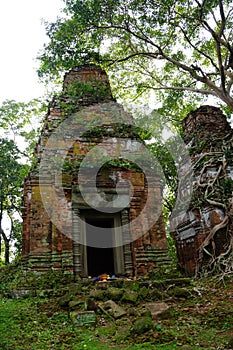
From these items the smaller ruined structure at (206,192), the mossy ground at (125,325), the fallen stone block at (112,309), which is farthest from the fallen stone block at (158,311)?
the smaller ruined structure at (206,192)

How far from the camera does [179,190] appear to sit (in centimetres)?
1099

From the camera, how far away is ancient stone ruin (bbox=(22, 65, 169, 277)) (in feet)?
26.0

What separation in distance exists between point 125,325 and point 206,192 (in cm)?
527

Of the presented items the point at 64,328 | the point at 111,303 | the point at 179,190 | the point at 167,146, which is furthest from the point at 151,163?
the point at 167,146

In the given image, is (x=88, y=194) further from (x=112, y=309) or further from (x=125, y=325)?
(x=125, y=325)

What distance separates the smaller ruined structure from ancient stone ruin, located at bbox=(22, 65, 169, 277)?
1.28 meters

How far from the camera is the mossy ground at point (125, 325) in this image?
4051 millimetres

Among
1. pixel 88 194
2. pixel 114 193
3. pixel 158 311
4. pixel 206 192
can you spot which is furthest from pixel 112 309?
pixel 206 192

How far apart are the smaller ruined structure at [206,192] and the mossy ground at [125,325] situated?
6.67ft

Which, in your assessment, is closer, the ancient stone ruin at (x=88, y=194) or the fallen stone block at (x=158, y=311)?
the fallen stone block at (x=158, y=311)

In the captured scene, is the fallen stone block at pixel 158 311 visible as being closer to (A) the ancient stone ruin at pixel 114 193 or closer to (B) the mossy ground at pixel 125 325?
(B) the mossy ground at pixel 125 325

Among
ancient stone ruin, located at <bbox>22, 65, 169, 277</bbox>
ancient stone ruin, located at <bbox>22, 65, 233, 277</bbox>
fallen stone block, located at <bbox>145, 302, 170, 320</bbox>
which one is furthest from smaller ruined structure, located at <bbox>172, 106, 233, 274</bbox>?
fallen stone block, located at <bbox>145, 302, 170, 320</bbox>

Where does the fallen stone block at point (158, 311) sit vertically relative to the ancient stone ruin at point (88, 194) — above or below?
below

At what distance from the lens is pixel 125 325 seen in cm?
479
